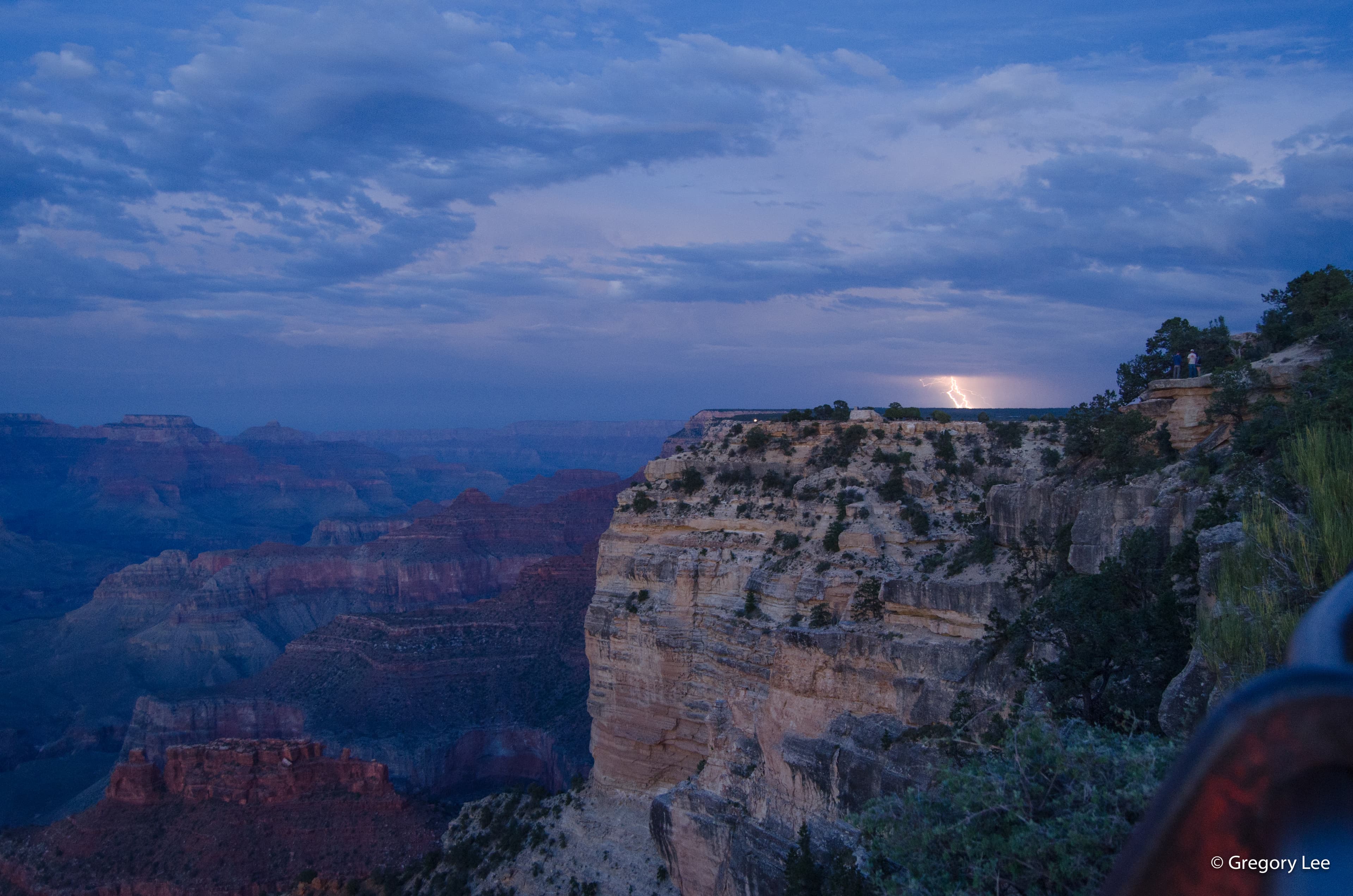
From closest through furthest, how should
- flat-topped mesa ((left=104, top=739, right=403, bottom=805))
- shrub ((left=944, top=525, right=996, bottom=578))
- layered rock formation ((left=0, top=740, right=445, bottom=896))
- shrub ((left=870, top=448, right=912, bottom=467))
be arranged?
shrub ((left=944, top=525, right=996, bottom=578))
shrub ((left=870, top=448, right=912, bottom=467))
layered rock formation ((left=0, top=740, right=445, bottom=896))
flat-topped mesa ((left=104, top=739, right=403, bottom=805))

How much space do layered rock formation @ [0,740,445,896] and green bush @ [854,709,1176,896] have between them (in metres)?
30.1

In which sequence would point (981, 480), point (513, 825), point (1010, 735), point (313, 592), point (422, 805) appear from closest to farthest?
point (1010, 735) → point (981, 480) → point (513, 825) → point (422, 805) → point (313, 592)

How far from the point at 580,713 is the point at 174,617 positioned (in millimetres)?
47477

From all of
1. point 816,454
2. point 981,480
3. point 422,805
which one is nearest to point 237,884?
point 422,805

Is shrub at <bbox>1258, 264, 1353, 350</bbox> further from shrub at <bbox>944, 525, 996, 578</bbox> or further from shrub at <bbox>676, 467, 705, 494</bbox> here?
shrub at <bbox>676, 467, 705, 494</bbox>

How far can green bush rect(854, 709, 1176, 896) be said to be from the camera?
7340 mm

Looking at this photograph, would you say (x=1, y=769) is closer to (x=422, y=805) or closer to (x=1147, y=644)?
(x=422, y=805)

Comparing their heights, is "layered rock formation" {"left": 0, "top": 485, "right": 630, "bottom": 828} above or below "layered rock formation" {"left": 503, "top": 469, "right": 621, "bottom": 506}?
below

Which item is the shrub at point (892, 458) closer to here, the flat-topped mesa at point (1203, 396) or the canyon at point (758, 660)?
the canyon at point (758, 660)

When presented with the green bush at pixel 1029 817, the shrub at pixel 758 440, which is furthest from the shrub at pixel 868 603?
the green bush at pixel 1029 817

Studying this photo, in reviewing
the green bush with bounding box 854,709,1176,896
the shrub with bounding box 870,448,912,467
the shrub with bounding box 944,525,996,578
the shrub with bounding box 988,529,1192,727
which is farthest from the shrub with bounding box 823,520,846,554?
the green bush with bounding box 854,709,1176,896

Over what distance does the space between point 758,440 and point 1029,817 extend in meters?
23.3

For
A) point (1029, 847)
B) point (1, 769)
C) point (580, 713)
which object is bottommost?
point (1, 769)

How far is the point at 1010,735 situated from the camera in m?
9.36
